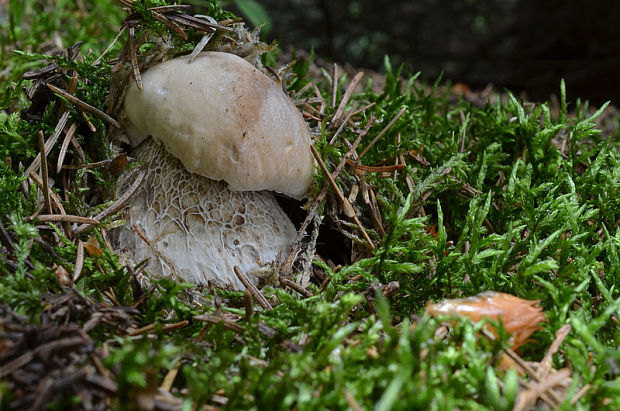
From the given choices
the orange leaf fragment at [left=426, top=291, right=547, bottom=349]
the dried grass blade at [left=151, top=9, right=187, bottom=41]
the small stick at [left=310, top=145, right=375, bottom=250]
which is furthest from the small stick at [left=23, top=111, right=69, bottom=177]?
the orange leaf fragment at [left=426, top=291, right=547, bottom=349]

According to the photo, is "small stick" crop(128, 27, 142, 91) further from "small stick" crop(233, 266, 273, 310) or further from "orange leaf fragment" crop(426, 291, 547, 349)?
"orange leaf fragment" crop(426, 291, 547, 349)

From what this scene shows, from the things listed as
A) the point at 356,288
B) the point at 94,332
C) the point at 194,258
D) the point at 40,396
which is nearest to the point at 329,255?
the point at 356,288

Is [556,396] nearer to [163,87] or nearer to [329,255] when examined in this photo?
[329,255]

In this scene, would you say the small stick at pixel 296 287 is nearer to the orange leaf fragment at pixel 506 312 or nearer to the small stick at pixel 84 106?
the orange leaf fragment at pixel 506 312

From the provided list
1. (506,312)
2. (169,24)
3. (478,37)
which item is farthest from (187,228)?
(478,37)

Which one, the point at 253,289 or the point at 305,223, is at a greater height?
the point at 305,223

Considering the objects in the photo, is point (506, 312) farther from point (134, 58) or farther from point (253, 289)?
point (134, 58)
